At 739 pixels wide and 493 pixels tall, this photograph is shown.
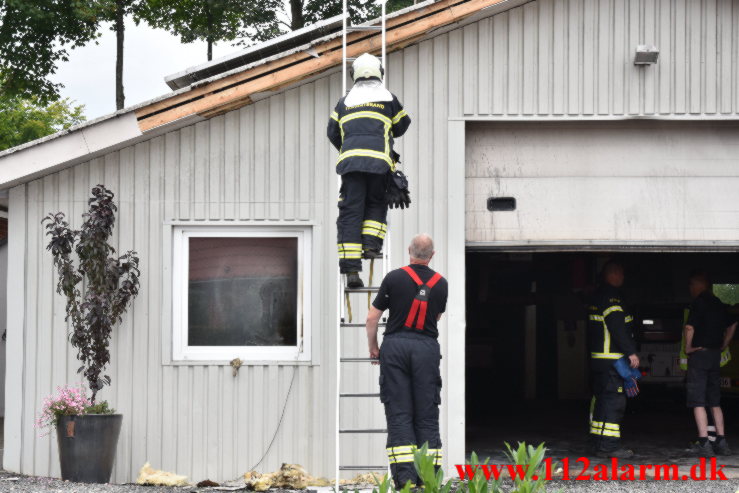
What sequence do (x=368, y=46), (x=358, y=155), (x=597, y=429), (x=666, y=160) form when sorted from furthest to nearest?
1. (x=597, y=429)
2. (x=666, y=160)
3. (x=368, y=46)
4. (x=358, y=155)

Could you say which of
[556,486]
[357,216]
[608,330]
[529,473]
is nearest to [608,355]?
[608,330]

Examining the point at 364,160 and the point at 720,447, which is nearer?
the point at 364,160

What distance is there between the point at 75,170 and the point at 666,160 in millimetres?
5469

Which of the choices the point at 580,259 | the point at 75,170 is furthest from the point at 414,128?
the point at 580,259

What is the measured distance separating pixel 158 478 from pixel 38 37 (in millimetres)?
18926

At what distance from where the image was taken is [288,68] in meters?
9.23

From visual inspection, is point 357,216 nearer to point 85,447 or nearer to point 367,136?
point 367,136

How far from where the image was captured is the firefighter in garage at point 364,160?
8.01m

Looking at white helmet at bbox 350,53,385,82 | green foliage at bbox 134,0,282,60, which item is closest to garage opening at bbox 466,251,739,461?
white helmet at bbox 350,53,385,82

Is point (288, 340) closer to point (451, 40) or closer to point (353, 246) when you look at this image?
point (353, 246)

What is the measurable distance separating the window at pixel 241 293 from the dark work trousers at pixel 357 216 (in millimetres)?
1478

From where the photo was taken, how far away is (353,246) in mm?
8109

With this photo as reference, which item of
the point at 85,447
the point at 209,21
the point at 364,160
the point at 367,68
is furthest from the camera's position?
the point at 209,21

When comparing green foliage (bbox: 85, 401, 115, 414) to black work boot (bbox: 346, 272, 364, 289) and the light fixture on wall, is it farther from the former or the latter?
the light fixture on wall
